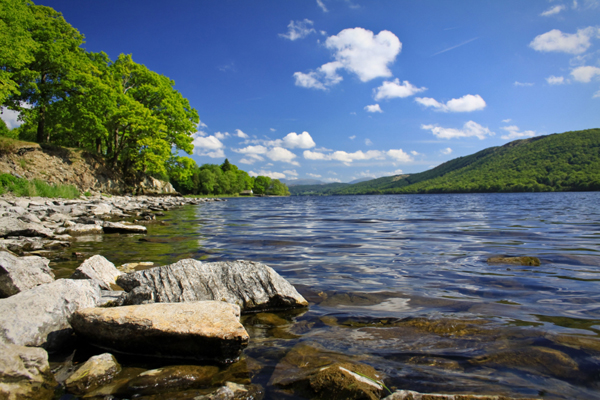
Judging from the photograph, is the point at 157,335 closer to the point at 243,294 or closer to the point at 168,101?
the point at 243,294

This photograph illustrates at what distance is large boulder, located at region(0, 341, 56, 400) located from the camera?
2.25 metres

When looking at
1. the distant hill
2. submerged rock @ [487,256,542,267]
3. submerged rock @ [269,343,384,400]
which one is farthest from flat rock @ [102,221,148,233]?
the distant hill

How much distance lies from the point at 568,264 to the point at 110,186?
37268 mm

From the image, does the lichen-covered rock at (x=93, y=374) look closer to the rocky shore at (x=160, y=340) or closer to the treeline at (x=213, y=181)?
the rocky shore at (x=160, y=340)

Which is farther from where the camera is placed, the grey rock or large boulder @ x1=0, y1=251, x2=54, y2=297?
the grey rock

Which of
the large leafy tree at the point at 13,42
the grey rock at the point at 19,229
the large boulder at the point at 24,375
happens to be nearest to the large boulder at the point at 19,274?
the large boulder at the point at 24,375

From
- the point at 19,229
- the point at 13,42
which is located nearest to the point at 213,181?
the point at 13,42

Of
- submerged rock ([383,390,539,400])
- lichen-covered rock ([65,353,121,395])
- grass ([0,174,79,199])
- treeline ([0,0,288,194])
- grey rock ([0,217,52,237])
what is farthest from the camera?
treeline ([0,0,288,194])

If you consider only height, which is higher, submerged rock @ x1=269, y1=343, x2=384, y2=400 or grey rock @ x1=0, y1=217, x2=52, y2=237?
grey rock @ x1=0, y1=217, x2=52, y2=237

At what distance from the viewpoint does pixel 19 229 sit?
8.73 meters

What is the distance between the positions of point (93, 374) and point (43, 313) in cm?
121

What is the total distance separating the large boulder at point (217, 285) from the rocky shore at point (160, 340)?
0.01 meters

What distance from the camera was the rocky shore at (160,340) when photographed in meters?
2.41

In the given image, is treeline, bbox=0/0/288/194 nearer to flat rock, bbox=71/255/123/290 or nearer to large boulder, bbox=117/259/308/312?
flat rock, bbox=71/255/123/290
